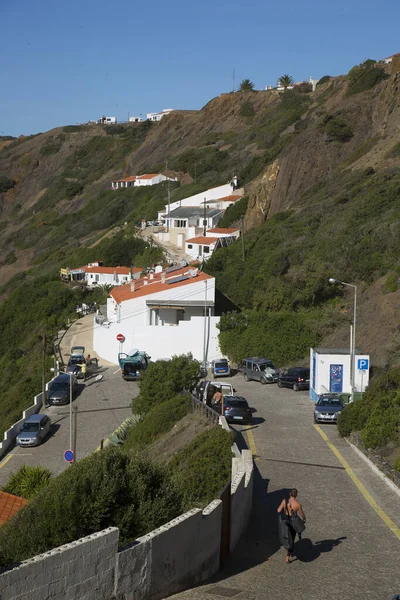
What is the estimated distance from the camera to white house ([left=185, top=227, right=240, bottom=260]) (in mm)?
73312

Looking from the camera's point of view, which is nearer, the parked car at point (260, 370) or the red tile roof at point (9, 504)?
the red tile roof at point (9, 504)

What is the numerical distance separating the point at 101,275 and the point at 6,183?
92.7 metres

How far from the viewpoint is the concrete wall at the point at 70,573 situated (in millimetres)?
8594

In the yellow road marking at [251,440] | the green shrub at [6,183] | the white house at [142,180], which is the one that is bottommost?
the yellow road marking at [251,440]

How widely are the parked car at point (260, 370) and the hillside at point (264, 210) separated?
132 inches

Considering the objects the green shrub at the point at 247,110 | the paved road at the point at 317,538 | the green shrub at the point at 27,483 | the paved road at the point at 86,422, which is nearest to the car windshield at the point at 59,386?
the paved road at the point at 86,422

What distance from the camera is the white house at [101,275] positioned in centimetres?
7112

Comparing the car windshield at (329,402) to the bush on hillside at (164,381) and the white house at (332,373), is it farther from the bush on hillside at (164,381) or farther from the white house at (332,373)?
the bush on hillside at (164,381)

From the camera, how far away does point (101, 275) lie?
73.1 meters

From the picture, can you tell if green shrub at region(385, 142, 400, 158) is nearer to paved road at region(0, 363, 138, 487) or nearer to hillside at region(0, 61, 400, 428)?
→ hillside at region(0, 61, 400, 428)

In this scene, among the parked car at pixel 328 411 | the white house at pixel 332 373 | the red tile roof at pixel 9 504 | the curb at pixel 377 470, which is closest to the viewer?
the red tile roof at pixel 9 504

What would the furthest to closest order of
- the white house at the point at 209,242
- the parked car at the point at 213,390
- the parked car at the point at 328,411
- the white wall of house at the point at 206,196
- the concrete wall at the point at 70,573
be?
the white wall of house at the point at 206,196, the white house at the point at 209,242, the parked car at the point at 213,390, the parked car at the point at 328,411, the concrete wall at the point at 70,573

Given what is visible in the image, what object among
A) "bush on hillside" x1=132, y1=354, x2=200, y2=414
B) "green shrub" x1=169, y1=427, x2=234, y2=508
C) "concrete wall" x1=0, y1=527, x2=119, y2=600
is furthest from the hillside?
"concrete wall" x1=0, y1=527, x2=119, y2=600

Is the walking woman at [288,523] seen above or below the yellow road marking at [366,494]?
above
